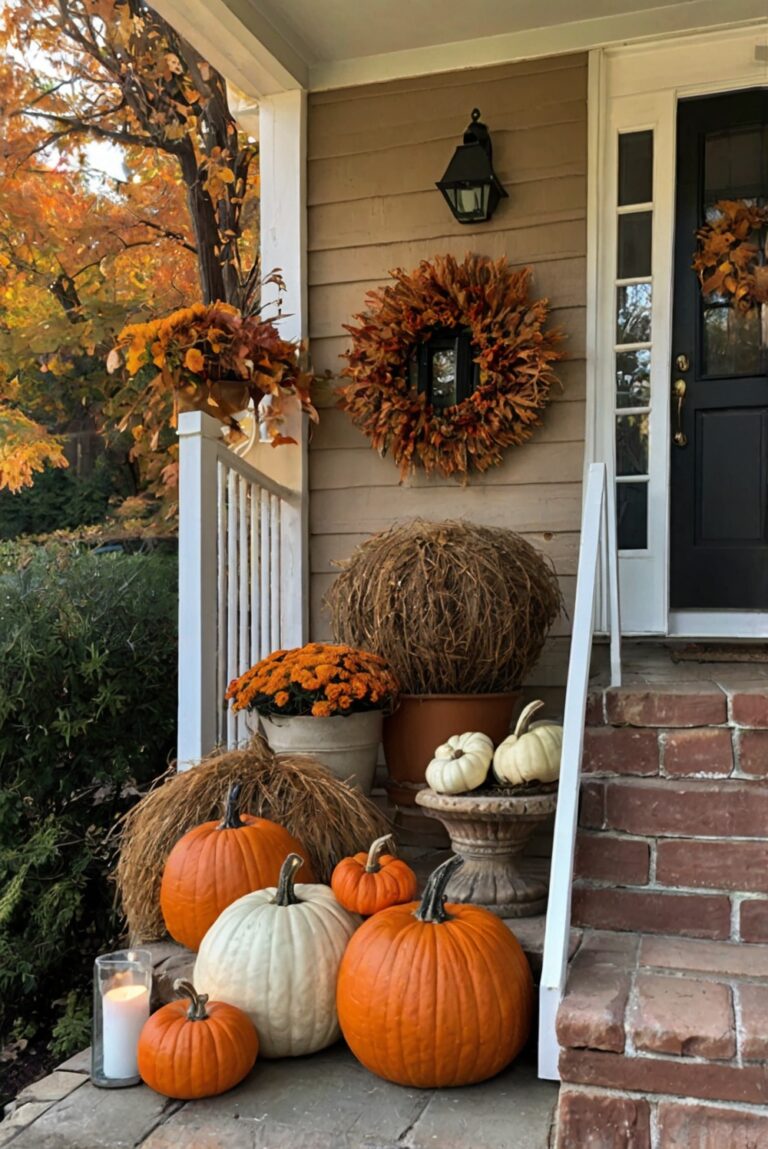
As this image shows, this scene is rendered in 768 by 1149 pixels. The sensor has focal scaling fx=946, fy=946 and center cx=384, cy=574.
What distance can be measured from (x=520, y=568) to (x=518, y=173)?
1.50 meters

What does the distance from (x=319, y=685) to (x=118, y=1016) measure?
100 centimetres

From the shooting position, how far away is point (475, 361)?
10.8 feet

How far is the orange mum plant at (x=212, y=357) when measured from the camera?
316 centimetres

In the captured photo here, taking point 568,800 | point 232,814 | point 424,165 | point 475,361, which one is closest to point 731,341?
point 475,361

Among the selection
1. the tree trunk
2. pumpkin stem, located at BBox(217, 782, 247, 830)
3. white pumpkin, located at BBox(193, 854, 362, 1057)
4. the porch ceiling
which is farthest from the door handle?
the tree trunk

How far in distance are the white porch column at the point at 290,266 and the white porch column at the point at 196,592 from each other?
0.65 metres

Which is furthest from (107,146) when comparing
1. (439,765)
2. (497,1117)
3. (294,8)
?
(497,1117)

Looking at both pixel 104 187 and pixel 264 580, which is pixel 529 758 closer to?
pixel 264 580

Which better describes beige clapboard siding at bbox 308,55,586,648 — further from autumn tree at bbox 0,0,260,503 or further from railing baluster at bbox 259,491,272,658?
autumn tree at bbox 0,0,260,503

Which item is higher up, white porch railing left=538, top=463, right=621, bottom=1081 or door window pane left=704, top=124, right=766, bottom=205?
door window pane left=704, top=124, right=766, bottom=205

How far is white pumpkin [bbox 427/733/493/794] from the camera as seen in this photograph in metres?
2.20

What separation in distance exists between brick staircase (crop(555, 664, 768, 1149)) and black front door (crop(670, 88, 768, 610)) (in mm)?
726

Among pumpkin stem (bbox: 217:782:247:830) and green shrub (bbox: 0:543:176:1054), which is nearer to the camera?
pumpkin stem (bbox: 217:782:247:830)

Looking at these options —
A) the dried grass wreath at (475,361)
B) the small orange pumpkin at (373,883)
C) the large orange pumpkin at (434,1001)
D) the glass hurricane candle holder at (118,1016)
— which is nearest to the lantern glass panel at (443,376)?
the dried grass wreath at (475,361)
